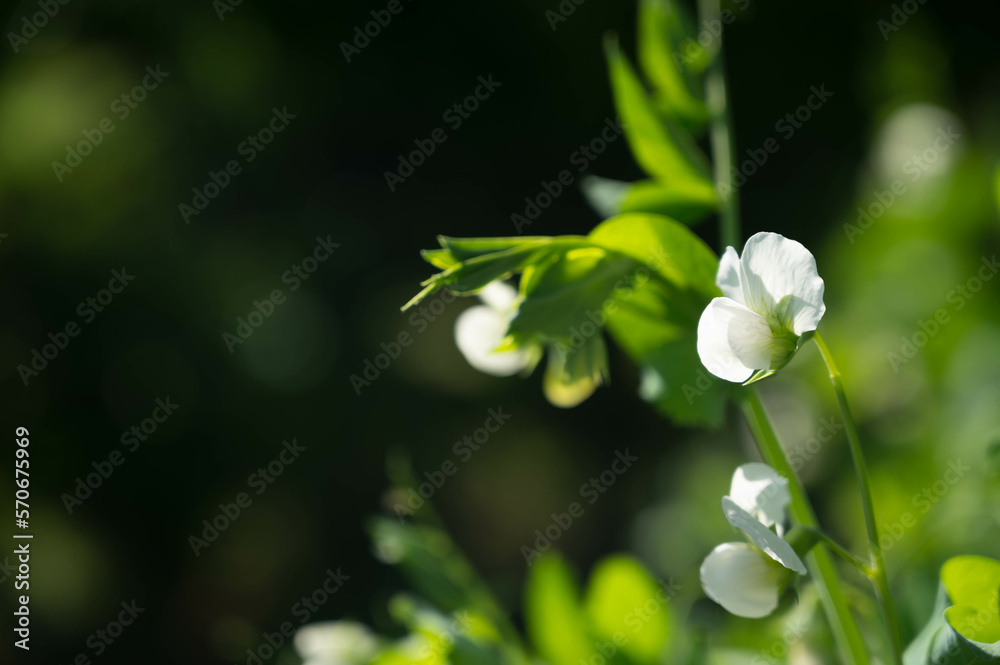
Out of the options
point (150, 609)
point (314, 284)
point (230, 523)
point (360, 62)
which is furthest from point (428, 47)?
point (150, 609)

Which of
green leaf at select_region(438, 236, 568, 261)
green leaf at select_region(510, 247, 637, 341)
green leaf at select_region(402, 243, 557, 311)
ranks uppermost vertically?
green leaf at select_region(438, 236, 568, 261)

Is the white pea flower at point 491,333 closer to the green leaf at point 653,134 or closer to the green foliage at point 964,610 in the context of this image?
the green leaf at point 653,134

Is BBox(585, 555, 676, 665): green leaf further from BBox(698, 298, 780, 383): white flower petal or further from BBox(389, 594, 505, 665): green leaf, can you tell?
BBox(698, 298, 780, 383): white flower petal

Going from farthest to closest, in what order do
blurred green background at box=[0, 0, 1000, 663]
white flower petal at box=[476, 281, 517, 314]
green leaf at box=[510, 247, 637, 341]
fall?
blurred green background at box=[0, 0, 1000, 663] → white flower petal at box=[476, 281, 517, 314] → green leaf at box=[510, 247, 637, 341]

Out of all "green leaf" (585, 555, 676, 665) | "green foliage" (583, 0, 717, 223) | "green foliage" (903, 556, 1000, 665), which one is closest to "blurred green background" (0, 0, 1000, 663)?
"green leaf" (585, 555, 676, 665)

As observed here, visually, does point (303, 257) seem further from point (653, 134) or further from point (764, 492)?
point (764, 492)
